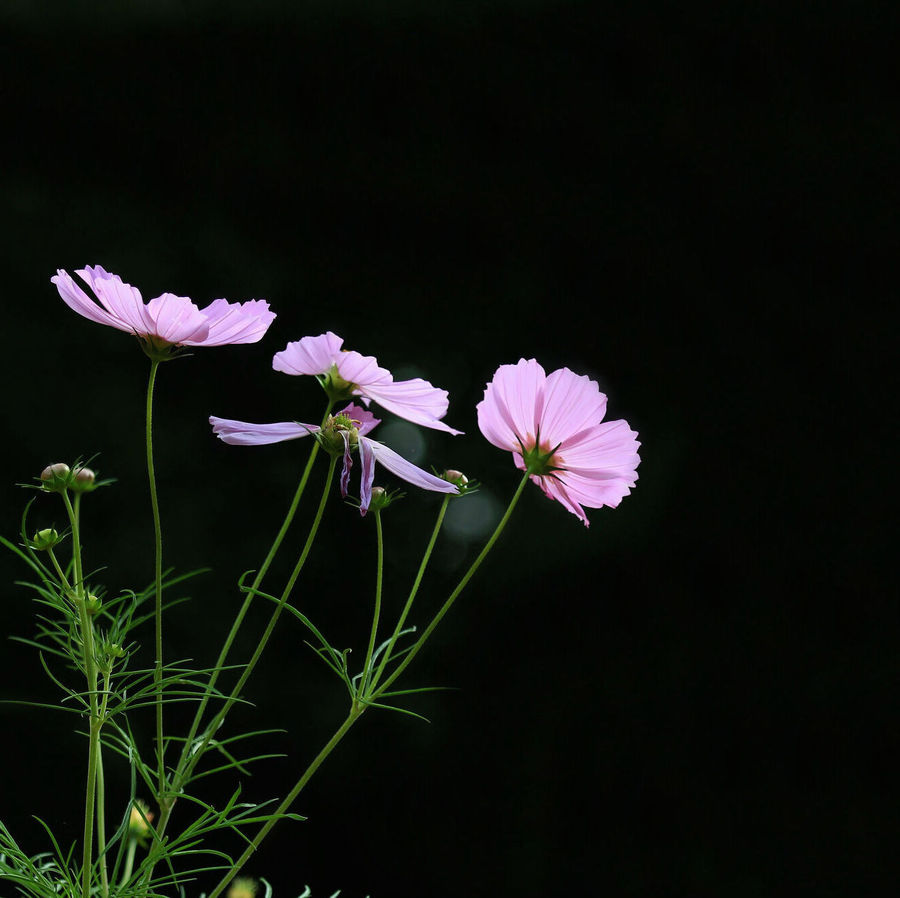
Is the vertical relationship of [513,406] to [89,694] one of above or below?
above

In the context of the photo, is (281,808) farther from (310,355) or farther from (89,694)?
(310,355)

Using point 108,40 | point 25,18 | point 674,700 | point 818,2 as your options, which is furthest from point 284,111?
point 674,700

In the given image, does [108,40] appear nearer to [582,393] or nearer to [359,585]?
[359,585]

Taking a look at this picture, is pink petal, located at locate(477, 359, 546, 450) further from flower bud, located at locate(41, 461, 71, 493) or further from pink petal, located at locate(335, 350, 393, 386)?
flower bud, located at locate(41, 461, 71, 493)

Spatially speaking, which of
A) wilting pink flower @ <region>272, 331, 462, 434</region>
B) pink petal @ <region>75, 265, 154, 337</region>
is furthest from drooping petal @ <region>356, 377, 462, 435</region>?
pink petal @ <region>75, 265, 154, 337</region>

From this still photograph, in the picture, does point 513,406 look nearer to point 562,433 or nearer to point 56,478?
point 562,433

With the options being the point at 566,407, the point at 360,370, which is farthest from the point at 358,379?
the point at 566,407

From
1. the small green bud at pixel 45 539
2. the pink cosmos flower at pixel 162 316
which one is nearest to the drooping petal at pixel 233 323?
the pink cosmos flower at pixel 162 316
